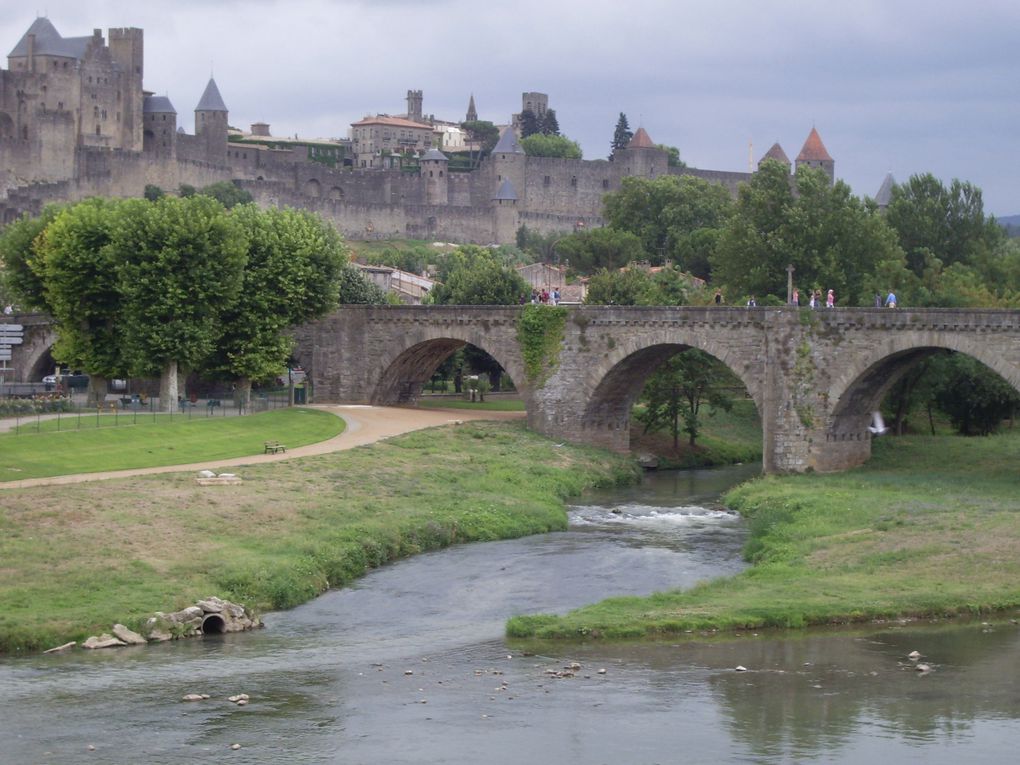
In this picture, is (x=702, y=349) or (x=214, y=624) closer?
(x=214, y=624)

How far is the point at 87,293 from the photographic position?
65.2 metres

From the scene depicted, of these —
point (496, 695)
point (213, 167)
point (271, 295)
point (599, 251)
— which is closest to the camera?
point (496, 695)

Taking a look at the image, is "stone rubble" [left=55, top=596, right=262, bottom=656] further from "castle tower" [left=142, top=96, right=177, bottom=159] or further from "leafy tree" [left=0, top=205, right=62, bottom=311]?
"castle tower" [left=142, top=96, right=177, bottom=159]

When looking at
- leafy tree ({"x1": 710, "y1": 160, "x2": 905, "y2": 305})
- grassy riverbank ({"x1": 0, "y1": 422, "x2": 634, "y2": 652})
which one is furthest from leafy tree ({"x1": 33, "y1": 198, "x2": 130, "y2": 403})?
leafy tree ({"x1": 710, "y1": 160, "x2": 905, "y2": 305})

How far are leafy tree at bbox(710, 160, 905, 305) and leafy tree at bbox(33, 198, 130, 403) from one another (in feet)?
98.5

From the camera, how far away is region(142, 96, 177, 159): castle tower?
159750mm

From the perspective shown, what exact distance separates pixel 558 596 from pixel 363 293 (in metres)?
47.4

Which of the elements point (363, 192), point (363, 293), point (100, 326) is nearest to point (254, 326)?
point (100, 326)

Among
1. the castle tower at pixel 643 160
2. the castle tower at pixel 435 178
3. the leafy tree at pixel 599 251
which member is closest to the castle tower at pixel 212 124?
the castle tower at pixel 435 178

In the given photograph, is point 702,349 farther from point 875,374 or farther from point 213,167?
point 213,167

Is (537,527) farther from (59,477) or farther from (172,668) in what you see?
(172,668)

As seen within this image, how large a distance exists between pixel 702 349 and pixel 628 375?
5782 mm

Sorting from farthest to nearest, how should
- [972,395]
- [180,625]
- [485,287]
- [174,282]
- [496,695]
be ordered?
[485,287]
[972,395]
[174,282]
[180,625]
[496,695]

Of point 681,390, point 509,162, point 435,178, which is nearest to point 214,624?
point 681,390
